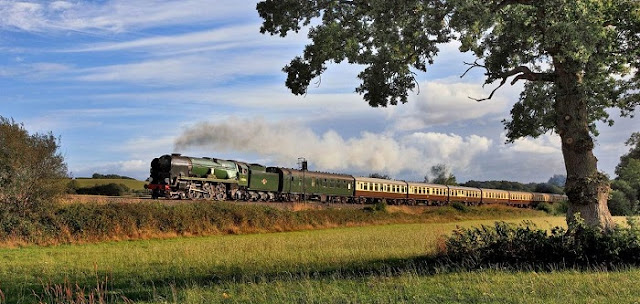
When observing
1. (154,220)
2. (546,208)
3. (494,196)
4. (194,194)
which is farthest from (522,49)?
(546,208)

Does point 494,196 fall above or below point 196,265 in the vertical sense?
above

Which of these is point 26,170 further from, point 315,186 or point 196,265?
point 315,186

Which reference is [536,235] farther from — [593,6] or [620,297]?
[593,6]

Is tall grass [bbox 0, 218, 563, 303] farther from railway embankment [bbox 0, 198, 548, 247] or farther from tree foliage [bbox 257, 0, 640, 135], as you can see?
tree foliage [bbox 257, 0, 640, 135]

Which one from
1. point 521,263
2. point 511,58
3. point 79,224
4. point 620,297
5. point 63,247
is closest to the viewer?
point 620,297

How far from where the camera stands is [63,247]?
1000 inches

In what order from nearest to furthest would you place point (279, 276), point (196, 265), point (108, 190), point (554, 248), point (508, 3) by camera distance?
point (279, 276) → point (554, 248) → point (508, 3) → point (196, 265) → point (108, 190)

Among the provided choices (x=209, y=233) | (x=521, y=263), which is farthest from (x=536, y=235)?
(x=209, y=233)

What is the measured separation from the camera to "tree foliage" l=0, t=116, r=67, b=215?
26.7m

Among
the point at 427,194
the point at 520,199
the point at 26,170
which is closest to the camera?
the point at 26,170

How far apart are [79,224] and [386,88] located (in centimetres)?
1890

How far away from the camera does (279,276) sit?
1523 cm

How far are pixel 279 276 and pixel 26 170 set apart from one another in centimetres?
1902

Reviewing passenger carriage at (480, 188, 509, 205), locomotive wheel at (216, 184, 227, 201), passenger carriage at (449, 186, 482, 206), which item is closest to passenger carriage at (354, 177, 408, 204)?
passenger carriage at (449, 186, 482, 206)
